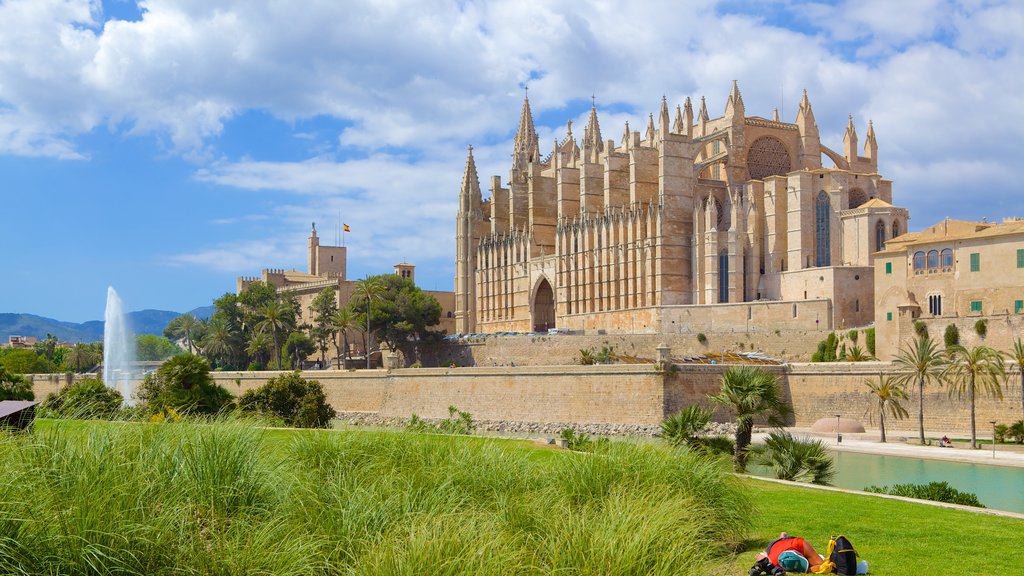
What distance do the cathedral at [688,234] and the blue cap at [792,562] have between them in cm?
3556

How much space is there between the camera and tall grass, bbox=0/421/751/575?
7.49 metres

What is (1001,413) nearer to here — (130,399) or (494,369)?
(494,369)

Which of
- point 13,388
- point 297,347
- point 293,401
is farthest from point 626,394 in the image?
point 297,347

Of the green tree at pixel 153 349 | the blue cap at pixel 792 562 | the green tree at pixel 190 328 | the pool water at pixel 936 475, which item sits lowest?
the pool water at pixel 936 475

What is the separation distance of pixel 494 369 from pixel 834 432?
14.3m

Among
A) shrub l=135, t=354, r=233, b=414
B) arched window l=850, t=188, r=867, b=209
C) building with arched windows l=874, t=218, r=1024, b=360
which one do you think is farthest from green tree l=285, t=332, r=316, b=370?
building with arched windows l=874, t=218, r=1024, b=360

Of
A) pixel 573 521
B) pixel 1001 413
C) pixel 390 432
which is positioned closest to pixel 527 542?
pixel 573 521

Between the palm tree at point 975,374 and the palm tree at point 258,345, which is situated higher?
the palm tree at point 258,345

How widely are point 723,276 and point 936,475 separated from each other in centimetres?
→ 2787

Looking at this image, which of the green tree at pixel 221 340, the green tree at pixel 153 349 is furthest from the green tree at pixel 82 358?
the green tree at pixel 221 340

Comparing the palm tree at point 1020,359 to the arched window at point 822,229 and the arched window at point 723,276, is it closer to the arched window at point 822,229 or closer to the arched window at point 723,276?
the arched window at point 822,229

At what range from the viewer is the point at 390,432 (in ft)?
44.2

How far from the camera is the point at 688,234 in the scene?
57.2 meters

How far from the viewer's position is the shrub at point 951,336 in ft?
122
